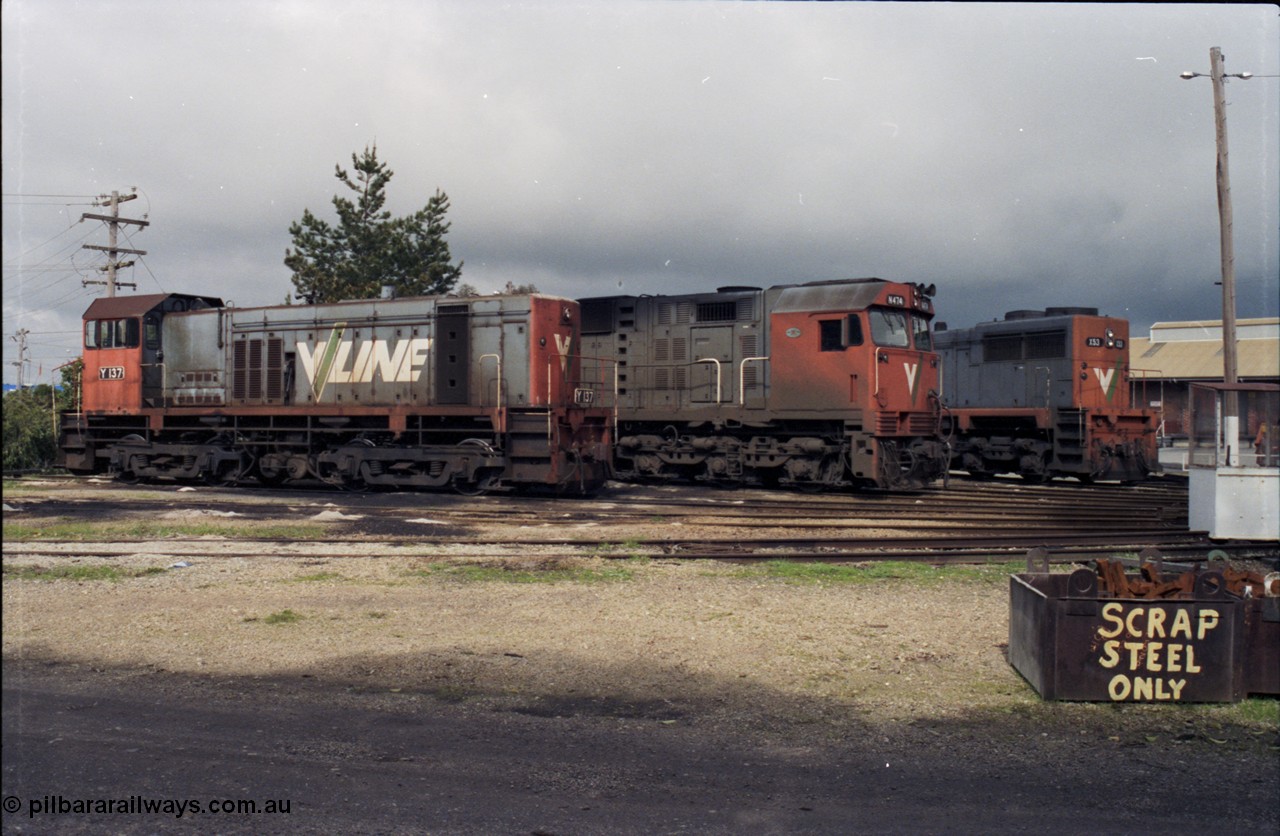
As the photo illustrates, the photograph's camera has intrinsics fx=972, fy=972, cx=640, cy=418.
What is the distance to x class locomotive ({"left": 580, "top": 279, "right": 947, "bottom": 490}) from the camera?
18.5 m

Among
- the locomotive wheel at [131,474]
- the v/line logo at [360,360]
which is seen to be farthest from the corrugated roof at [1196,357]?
the locomotive wheel at [131,474]

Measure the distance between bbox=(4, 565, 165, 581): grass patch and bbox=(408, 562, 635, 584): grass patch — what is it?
9.30 feet

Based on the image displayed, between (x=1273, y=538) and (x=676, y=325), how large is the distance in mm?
11721

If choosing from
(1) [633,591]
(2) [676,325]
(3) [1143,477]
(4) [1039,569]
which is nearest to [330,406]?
(2) [676,325]

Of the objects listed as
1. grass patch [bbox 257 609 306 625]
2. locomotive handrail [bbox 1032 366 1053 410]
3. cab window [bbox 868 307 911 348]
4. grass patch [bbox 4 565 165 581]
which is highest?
cab window [bbox 868 307 911 348]

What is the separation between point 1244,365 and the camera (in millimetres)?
39375

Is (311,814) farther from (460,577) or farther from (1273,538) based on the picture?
(1273,538)

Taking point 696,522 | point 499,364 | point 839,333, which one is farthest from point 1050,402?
point 499,364

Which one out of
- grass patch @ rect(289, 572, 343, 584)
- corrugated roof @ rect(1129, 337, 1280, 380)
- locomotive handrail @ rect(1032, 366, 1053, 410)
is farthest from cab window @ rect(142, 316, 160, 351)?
corrugated roof @ rect(1129, 337, 1280, 380)

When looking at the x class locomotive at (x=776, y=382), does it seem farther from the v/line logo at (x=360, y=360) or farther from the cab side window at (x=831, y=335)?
the v/line logo at (x=360, y=360)

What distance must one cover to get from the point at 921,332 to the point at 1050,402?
16.7 ft

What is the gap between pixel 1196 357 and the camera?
1777 inches

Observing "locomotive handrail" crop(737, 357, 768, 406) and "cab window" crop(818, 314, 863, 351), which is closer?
"cab window" crop(818, 314, 863, 351)

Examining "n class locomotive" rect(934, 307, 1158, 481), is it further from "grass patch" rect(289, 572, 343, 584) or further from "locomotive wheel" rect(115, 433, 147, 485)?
"locomotive wheel" rect(115, 433, 147, 485)
